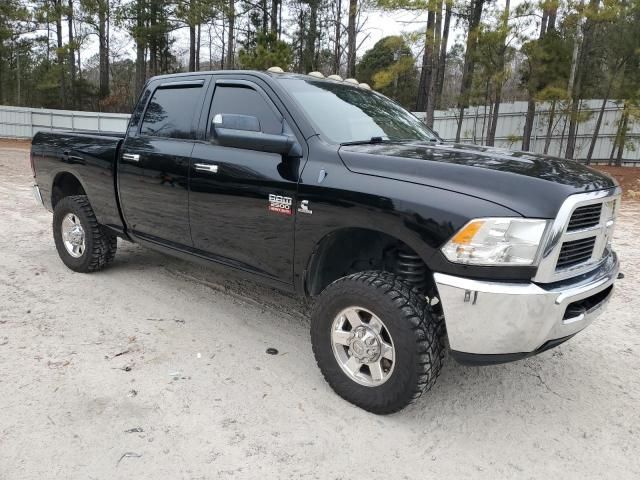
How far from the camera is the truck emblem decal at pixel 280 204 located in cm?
324

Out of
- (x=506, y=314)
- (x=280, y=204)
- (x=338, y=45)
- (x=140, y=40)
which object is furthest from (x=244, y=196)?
(x=140, y=40)

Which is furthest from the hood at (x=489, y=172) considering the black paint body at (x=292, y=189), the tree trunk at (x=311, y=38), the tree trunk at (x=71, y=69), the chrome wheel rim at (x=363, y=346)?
the tree trunk at (x=71, y=69)

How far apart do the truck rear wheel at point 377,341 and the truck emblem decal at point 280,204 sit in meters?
0.58

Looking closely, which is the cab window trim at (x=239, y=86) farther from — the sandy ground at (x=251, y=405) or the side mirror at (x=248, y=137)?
the sandy ground at (x=251, y=405)

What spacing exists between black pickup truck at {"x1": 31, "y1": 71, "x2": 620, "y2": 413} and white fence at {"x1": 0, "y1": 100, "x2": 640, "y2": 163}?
15.3 meters

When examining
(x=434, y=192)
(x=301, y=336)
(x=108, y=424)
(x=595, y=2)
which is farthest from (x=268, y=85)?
(x=595, y=2)

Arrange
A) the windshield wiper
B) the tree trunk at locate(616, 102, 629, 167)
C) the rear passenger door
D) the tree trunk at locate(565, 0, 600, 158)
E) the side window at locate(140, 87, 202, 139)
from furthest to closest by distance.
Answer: the tree trunk at locate(616, 102, 629, 167)
the tree trunk at locate(565, 0, 600, 158)
the side window at locate(140, 87, 202, 139)
the rear passenger door
the windshield wiper

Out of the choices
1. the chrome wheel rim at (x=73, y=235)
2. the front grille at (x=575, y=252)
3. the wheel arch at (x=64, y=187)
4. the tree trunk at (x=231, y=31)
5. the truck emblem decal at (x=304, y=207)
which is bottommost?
the chrome wheel rim at (x=73, y=235)

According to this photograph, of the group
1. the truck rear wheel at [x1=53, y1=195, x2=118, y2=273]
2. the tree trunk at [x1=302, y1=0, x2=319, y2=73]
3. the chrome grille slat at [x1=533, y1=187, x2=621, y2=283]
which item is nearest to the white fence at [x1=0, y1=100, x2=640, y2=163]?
the tree trunk at [x1=302, y1=0, x2=319, y2=73]

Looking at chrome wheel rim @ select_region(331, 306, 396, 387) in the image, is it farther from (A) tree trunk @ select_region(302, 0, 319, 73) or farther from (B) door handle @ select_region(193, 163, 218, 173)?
(A) tree trunk @ select_region(302, 0, 319, 73)

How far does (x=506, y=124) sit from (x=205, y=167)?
21212 millimetres

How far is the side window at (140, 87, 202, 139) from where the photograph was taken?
13.6 ft

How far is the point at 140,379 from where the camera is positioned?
3.22 m

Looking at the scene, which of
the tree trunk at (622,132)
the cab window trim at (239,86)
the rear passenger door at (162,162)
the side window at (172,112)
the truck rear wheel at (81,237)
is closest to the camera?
the cab window trim at (239,86)
